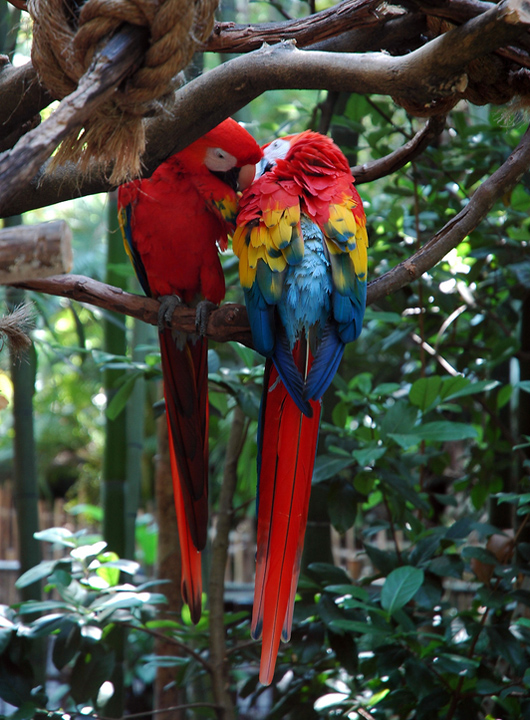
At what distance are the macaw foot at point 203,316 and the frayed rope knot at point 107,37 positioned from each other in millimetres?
362

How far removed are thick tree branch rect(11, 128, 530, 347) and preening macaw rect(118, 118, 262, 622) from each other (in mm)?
88

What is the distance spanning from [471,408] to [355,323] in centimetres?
87

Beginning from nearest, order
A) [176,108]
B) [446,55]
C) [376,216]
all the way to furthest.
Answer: [446,55], [176,108], [376,216]

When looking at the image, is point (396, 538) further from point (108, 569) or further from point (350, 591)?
point (108, 569)

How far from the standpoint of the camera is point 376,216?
4.99 ft

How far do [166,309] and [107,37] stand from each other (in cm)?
53

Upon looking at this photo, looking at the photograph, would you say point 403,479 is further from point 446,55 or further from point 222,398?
point 446,55

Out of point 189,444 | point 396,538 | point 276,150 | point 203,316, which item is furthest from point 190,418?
point 396,538

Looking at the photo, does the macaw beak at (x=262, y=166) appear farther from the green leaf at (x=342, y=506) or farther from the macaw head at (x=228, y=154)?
the green leaf at (x=342, y=506)

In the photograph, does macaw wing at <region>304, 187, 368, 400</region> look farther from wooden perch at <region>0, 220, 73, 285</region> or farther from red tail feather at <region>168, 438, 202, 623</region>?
wooden perch at <region>0, 220, 73, 285</region>

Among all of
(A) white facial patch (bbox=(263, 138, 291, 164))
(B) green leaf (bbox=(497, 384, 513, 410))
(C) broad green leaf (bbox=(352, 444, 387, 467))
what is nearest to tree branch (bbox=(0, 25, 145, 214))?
(A) white facial patch (bbox=(263, 138, 291, 164))

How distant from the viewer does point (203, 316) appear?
979mm

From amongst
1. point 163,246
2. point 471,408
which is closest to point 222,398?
point 163,246

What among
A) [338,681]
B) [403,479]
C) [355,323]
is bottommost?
[338,681]
